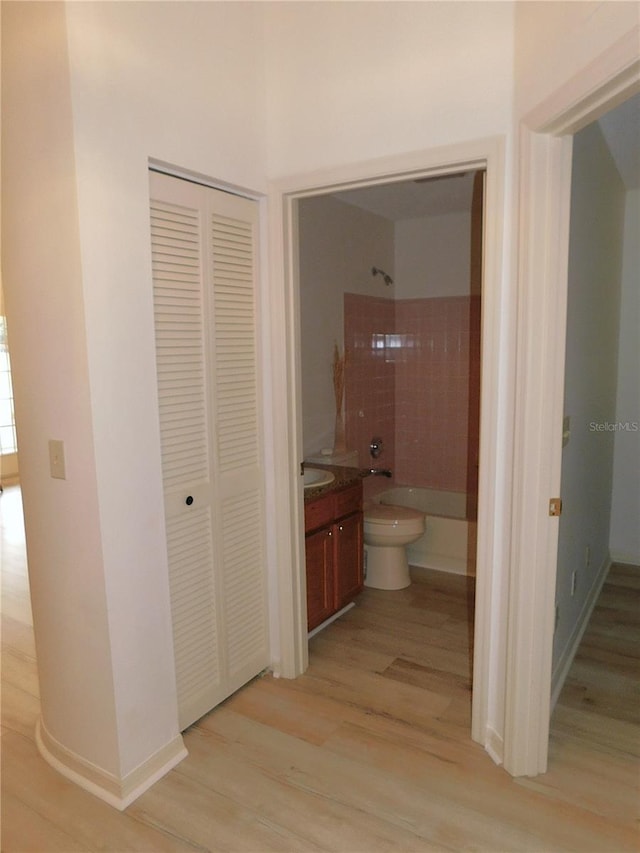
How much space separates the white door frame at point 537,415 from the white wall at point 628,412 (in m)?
2.46

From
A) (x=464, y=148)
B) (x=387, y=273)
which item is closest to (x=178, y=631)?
(x=464, y=148)

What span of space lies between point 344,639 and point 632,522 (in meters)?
2.34

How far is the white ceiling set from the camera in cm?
263

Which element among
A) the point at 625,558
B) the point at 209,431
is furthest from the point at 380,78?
the point at 625,558

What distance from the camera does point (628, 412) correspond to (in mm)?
4156

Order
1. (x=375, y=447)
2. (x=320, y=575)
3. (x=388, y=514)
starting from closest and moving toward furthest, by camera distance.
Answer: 1. (x=320, y=575)
2. (x=388, y=514)
3. (x=375, y=447)

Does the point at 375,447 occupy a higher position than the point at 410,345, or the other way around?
the point at 410,345

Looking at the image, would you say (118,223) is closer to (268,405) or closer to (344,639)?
(268,405)

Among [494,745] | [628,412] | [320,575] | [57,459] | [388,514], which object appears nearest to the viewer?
[57,459]

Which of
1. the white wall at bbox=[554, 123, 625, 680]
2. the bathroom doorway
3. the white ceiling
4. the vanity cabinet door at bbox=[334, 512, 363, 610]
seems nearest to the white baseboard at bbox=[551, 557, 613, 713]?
the white wall at bbox=[554, 123, 625, 680]

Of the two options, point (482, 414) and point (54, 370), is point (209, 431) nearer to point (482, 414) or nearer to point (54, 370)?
point (54, 370)

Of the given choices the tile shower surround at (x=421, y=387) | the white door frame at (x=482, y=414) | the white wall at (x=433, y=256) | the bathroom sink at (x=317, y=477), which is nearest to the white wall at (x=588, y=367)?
the white door frame at (x=482, y=414)

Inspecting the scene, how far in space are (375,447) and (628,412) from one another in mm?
1739

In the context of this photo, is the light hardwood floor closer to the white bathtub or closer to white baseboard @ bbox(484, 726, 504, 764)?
white baseboard @ bbox(484, 726, 504, 764)
